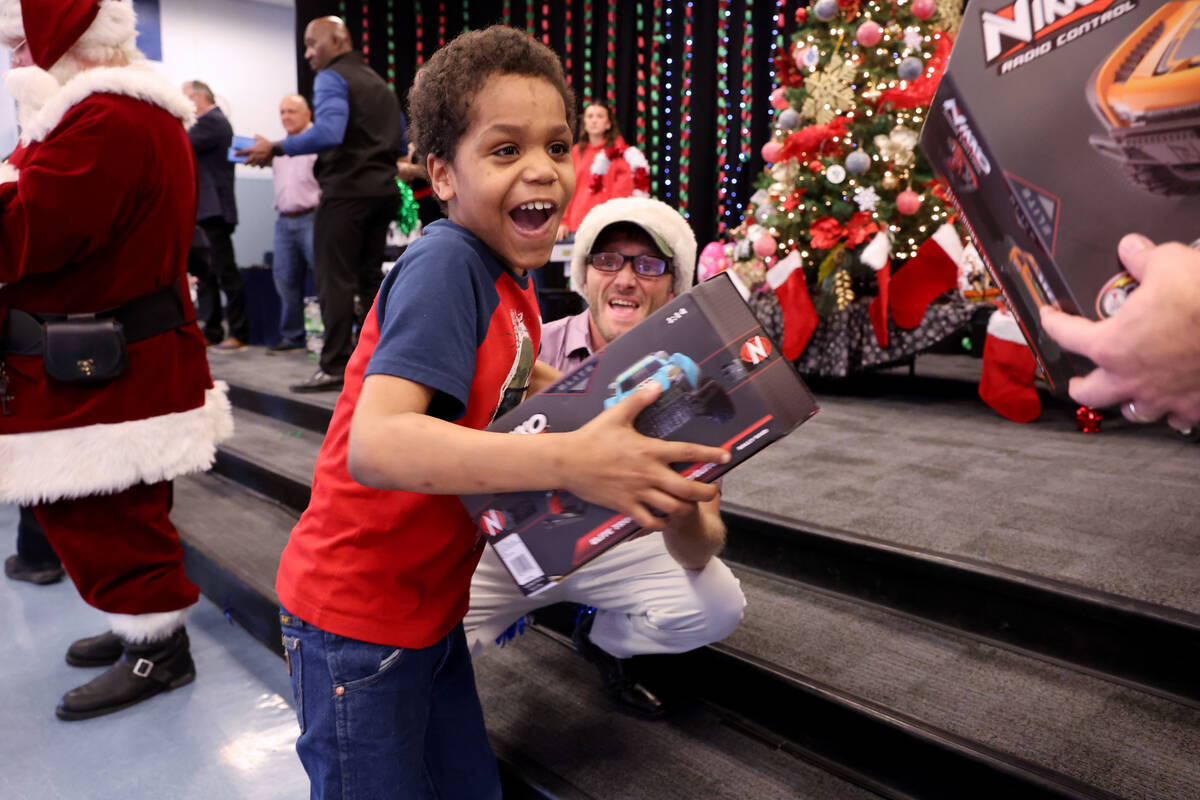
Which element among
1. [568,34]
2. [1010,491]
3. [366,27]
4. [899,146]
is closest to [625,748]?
[1010,491]

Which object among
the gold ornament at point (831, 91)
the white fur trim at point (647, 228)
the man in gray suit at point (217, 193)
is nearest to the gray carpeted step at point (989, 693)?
the white fur trim at point (647, 228)

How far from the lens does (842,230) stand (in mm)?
3805

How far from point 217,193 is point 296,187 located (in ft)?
2.67

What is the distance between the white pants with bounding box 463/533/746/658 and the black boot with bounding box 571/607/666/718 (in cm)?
10

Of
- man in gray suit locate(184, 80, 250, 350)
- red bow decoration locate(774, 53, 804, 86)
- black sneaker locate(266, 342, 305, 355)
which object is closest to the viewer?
red bow decoration locate(774, 53, 804, 86)

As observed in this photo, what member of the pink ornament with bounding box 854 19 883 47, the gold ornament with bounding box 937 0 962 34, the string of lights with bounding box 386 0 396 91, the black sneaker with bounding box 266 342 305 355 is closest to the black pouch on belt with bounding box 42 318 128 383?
the pink ornament with bounding box 854 19 883 47

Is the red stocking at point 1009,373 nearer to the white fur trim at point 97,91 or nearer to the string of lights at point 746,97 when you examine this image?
the white fur trim at point 97,91

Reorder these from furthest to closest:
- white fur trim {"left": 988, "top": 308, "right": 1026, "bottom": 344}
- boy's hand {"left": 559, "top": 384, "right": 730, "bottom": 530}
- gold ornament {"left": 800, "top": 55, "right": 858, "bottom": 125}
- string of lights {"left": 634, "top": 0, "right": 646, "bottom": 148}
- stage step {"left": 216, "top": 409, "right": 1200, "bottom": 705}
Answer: string of lights {"left": 634, "top": 0, "right": 646, "bottom": 148}, gold ornament {"left": 800, "top": 55, "right": 858, "bottom": 125}, white fur trim {"left": 988, "top": 308, "right": 1026, "bottom": 344}, stage step {"left": 216, "top": 409, "right": 1200, "bottom": 705}, boy's hand {"left": 559, "top": 384, "right": 730, "bottom": 530}

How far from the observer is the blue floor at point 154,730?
5.16 ft

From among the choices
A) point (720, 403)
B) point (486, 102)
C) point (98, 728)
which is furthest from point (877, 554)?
point (98, 728)

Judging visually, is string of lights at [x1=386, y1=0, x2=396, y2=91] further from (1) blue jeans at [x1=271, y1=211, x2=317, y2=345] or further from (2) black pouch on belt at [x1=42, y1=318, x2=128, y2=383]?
(2) black pouch on belt at [x1=42, y1=318, x2=128, y2=383]

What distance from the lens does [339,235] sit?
3654mm

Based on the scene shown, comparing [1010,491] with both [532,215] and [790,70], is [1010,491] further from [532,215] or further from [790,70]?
[790,70]

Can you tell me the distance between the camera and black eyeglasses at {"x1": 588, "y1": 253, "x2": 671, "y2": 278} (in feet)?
5.34
